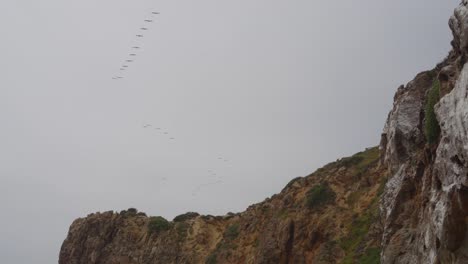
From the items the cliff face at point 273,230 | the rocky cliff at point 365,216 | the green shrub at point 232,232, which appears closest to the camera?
the rocky cliff at point 365,216

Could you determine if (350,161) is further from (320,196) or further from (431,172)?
(431,172)

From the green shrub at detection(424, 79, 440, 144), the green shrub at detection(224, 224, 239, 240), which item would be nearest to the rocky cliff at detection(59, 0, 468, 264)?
the green shrub at detection(424, 79, 440, 144)

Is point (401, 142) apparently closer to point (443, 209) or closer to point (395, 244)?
point (395, 244)

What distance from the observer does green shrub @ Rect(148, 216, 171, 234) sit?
225 ft

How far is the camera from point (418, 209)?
27.8 meters

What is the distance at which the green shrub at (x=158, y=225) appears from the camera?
68.6 metres

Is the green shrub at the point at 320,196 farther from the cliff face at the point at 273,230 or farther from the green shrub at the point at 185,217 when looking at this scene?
the green shrub at the point at 185,217

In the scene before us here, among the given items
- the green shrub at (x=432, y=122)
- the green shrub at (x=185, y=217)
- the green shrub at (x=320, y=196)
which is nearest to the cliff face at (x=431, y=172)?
the green shrub at (x=432, y=122)

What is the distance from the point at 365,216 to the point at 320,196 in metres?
6.08

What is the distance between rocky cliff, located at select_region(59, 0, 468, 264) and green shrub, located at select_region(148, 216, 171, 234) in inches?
5.6

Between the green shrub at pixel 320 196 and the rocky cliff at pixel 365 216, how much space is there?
94 millimetres

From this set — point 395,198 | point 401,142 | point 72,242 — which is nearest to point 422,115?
point 401,142

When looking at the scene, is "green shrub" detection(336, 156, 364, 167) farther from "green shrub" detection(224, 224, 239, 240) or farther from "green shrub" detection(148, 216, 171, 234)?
"green shrub" detection(148, 216, 171, 234)

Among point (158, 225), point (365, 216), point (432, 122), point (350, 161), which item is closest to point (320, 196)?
point (365, 216)
